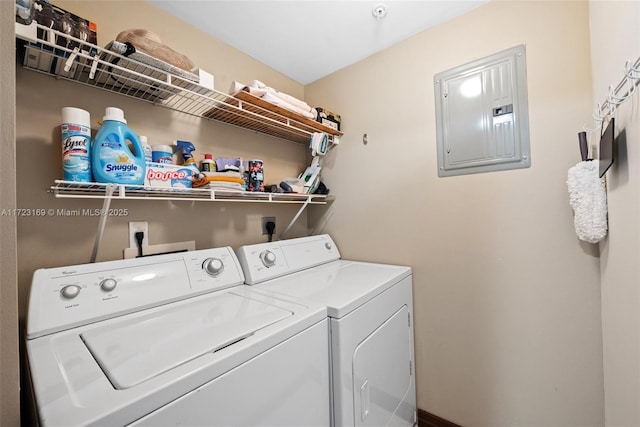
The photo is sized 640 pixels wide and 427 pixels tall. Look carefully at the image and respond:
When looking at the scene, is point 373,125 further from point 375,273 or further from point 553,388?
point 553,388

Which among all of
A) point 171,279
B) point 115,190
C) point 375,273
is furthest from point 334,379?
point 115,190

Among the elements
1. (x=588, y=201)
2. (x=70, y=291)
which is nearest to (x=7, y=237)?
(x=70, y=291)

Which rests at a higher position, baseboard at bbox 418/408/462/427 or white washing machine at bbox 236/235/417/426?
white washing machine at bbox 236/235/417/426

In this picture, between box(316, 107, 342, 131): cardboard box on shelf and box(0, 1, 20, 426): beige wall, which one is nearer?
box(0, 1, 20, 426): beige wall

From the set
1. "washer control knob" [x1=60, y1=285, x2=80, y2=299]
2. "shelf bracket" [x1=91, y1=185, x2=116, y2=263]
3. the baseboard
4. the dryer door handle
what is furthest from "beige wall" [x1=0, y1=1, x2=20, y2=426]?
the baseboard

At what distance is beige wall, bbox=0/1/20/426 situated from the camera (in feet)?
1.37

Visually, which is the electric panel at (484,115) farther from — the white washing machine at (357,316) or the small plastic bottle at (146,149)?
the small plastic bottle at (146,149)

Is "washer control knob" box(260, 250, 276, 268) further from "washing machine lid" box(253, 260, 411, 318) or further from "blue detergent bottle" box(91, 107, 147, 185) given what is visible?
"blue detergent bottle" box(91, 107, 147, 185)

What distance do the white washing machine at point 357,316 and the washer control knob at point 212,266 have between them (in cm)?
14

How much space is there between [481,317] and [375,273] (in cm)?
63

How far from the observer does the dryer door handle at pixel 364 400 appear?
109cm

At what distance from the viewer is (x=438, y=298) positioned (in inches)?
62.3

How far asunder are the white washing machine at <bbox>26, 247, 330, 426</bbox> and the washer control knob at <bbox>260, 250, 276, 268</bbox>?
27 centimetres

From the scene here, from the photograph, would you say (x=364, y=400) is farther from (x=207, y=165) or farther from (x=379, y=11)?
(x=379, y=11)
